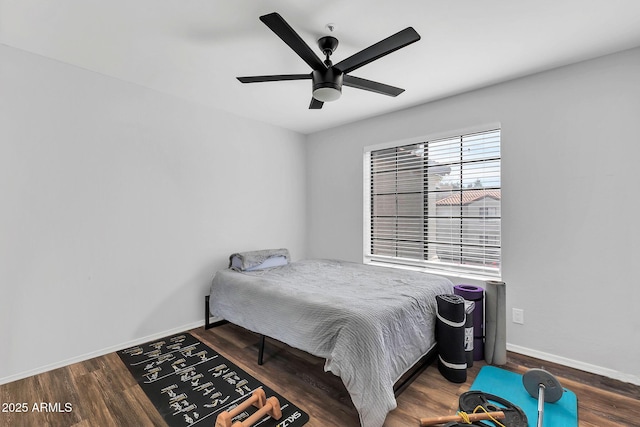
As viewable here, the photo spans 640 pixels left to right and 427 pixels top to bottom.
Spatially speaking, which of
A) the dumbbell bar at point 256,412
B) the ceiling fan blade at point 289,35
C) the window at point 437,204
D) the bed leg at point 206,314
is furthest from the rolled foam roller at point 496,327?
the bed leg at point 206,314

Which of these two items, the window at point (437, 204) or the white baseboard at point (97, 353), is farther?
the window at point (437, 204)

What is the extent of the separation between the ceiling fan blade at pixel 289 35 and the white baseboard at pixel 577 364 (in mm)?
3051

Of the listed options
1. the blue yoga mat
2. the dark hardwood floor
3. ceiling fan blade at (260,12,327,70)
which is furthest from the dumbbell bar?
ceiling fan blade at (260,12,327,70)

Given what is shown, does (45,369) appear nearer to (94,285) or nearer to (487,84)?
(94,285)

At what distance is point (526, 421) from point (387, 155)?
2989 mm

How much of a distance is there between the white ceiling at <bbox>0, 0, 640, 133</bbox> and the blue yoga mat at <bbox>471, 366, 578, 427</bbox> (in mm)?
2609

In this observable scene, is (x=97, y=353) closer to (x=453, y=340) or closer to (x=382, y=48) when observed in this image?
(x=453, y=340)

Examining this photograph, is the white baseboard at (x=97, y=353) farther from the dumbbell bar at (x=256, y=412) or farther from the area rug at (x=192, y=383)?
the dumbbell bar at (x=256, y=412)

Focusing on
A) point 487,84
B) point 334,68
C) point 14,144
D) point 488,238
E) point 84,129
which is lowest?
point 488,238

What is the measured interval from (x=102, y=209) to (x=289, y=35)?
7.85ft

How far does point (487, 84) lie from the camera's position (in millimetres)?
2840

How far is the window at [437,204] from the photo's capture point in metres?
2.96

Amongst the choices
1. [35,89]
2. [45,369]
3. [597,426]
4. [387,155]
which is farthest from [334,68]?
[45,369]

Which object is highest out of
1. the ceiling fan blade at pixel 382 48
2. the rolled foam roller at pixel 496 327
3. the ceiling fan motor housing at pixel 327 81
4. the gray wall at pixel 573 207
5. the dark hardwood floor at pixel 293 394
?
the ceiling fan blade at pixel 382 48
